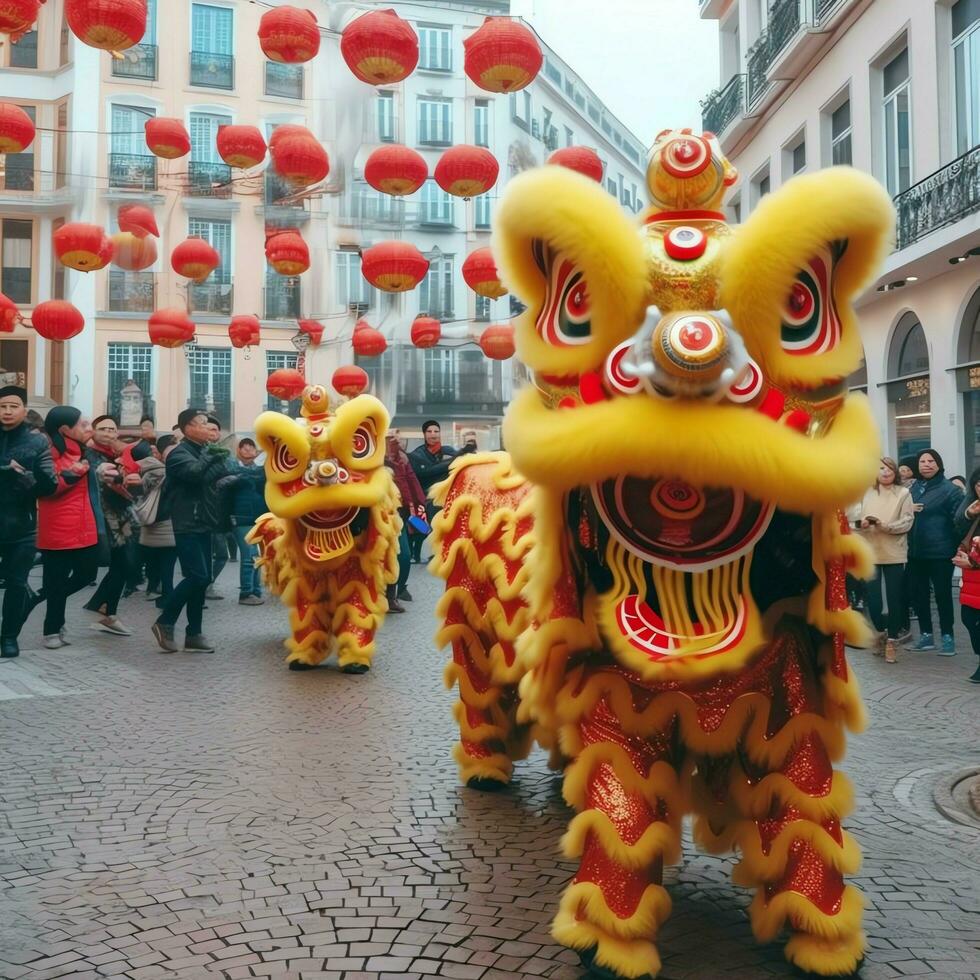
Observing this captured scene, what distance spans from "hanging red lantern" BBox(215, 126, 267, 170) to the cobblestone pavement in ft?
32.7

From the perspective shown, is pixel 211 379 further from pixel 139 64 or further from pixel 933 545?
pixel 933 545

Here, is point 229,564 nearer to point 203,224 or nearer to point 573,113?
point 203,224

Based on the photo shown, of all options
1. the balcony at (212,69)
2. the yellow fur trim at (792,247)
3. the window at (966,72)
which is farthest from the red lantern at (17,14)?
the balcony at (212,69)

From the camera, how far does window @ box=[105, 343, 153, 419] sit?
2861cm

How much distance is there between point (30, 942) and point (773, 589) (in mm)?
2288

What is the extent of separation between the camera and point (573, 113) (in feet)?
122

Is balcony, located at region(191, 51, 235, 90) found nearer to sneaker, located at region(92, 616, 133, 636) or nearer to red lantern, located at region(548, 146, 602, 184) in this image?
red lantern, located at region(548, 146, 602, 184)

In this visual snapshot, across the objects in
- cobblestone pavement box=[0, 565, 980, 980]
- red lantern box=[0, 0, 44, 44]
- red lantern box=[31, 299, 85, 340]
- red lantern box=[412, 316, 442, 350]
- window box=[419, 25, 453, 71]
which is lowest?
cobblestone pavement box=[0, 565, 980, 980]

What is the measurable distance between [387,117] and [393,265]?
20.8 meters

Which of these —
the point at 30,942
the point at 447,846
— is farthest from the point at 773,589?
the point at 30,942

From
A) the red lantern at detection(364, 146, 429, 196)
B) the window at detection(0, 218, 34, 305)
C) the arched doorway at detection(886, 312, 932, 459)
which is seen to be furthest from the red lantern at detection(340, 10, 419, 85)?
the window at detection(0, 218, 34, 305)

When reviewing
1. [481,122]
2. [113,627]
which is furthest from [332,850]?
[481,122]

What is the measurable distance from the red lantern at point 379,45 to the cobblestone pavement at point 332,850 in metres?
7.50

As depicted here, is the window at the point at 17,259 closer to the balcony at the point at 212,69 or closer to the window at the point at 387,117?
the balcony at the point at 212,69
